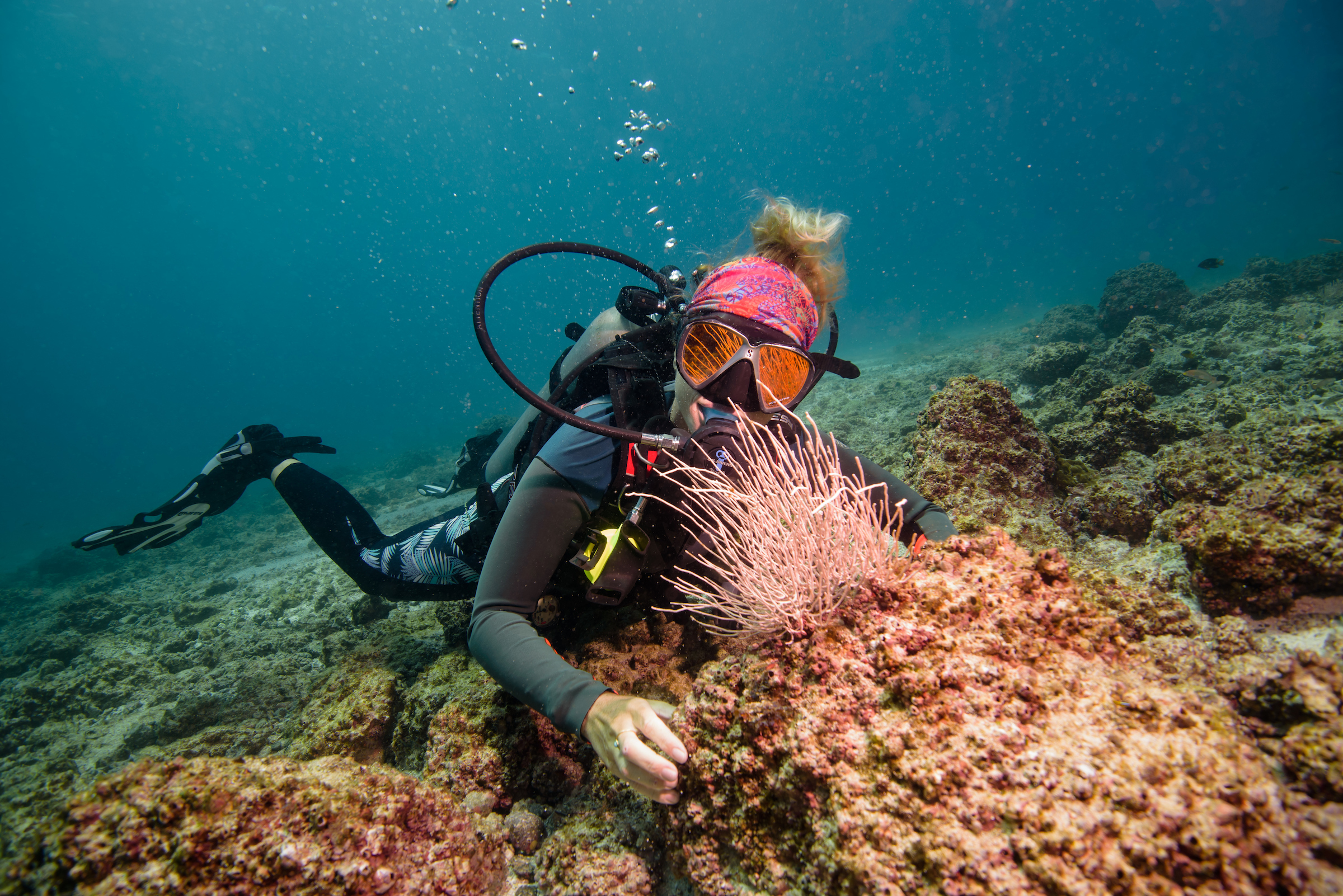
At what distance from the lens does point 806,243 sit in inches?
123

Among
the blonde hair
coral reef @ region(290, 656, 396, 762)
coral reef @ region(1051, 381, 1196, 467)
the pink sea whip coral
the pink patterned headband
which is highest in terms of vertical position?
coral reef @ region(1051, 381, 1196, 467)

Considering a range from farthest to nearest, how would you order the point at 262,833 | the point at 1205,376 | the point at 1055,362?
1. the point at 1055,362
2. the point at 1205,376
3. the point at 262,833

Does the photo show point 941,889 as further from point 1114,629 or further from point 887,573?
point 1114,629

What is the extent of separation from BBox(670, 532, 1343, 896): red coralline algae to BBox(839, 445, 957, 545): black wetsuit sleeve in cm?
97

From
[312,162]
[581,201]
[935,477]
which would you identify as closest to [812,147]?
[581,201]

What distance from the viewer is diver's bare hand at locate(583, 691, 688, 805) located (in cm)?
149

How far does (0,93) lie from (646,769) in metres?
110

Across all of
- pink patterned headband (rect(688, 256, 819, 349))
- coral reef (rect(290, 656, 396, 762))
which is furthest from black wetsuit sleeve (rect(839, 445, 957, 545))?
coral reef (rect(290, 656, 396, 762))

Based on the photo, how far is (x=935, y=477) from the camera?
3.72 metres

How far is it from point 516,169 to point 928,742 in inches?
3817

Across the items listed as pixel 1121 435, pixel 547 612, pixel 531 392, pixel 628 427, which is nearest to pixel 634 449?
pixel 628 427

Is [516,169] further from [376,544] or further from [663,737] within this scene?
[663,737]

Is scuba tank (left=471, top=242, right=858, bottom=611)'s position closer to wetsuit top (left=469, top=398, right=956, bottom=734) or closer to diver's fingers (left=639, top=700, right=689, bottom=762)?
wetsuit top (left=469, top=398, right=956, bottom=734)

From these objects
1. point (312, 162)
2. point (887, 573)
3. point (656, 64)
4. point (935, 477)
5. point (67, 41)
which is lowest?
point (887, 573)
